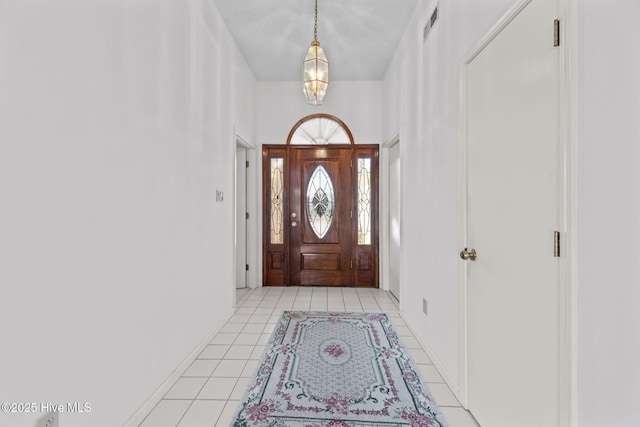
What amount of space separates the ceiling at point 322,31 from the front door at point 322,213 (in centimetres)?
122

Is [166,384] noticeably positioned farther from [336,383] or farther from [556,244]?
[556,244]

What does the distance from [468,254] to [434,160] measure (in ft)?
3.12

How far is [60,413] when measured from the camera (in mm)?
1265

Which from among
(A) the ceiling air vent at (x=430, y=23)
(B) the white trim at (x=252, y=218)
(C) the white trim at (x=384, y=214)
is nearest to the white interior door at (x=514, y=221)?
(A) the ceiling air vent at (x=430, y=23)

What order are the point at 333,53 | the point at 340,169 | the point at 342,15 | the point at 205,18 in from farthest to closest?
the point at 340,169
the point at 333,53
the point at 342,15
the point at 205,18

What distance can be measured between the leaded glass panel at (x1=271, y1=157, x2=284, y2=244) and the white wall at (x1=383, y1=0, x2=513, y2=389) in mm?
1923

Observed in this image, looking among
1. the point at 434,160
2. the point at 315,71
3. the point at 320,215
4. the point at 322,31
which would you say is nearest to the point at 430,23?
the point at 315,71

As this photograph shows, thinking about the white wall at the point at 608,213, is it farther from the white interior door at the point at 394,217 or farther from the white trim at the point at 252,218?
the white trim at the point at 252,218

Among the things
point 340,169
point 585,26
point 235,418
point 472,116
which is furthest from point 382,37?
point 235,418

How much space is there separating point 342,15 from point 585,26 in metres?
2.59

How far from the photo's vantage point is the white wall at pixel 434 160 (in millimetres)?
2082

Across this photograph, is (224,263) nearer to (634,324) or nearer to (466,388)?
(466,388)

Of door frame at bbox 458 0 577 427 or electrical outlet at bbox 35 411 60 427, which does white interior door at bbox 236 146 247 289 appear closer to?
electrical outlet at bbox 35 411 60 427

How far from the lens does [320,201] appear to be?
483cm
